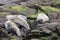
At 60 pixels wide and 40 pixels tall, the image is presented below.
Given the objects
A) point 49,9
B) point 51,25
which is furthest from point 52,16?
point 51,25

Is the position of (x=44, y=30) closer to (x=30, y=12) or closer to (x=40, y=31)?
(x=40, y=31)

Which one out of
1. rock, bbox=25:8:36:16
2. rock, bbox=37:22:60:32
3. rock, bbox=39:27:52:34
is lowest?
rock, bbox=25:8:36:16

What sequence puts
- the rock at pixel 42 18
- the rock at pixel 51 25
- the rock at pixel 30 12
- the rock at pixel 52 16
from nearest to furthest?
the rock at pixel 51 25
the rock at pixel 42 18
the rock at pixel 52 16
the rock at pixel 30 12

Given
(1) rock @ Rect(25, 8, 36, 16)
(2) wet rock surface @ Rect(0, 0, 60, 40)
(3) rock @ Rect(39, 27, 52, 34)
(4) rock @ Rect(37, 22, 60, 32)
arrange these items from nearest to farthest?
(2) wet rock surface @ Rect(0, 0, 60, 40)
(3) rock @ Rect(39, 27, 52, 34)
(4) rock @ Rect(37, 22, 60, 32)
(1) rock @ Rect(25, 8, 36, 16)

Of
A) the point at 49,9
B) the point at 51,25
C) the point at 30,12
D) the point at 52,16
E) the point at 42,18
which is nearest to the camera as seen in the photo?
the point at 51,25

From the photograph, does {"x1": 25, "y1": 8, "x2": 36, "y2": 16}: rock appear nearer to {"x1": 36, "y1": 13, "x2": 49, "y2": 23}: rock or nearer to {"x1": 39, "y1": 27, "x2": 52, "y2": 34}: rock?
{"x1": 36, "y1": 13, "x2": 49, "y2": 23}: rock

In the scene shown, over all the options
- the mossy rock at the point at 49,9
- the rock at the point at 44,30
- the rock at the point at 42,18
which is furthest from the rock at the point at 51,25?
the mossy rock at the point at 49,9

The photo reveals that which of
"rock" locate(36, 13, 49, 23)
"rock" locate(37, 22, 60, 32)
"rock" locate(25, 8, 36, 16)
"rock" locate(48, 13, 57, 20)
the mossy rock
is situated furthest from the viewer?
the mossy rock

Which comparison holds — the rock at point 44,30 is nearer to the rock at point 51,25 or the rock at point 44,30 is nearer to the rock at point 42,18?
the rock at point 51,25

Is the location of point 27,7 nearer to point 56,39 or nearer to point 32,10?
point 32,10

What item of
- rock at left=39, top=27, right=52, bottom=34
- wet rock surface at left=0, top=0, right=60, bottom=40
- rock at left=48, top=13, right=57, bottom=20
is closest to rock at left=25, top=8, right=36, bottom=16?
rock at left=48, top=13, right=57, bottom=20

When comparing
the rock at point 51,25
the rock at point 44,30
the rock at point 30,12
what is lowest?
the rock at point 30,12

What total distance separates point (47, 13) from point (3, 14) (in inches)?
94.4

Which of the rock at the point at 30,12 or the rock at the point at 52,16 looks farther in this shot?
the rock at the point at 30,12
